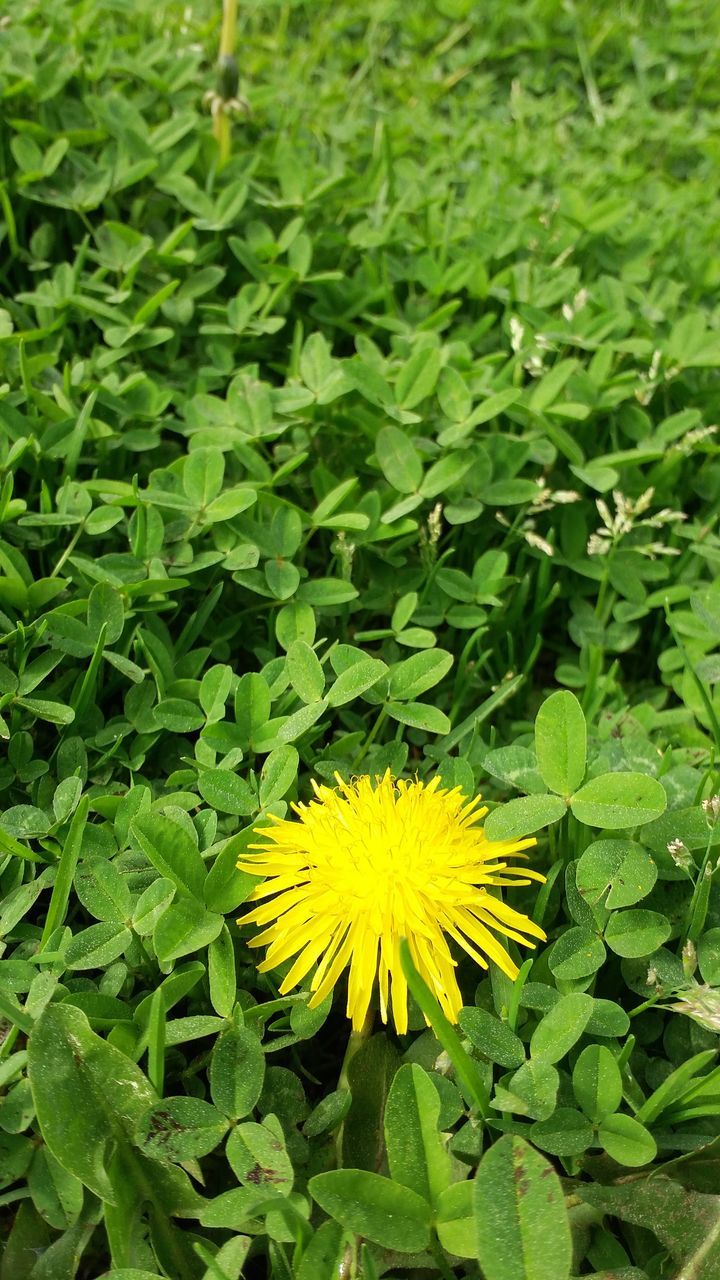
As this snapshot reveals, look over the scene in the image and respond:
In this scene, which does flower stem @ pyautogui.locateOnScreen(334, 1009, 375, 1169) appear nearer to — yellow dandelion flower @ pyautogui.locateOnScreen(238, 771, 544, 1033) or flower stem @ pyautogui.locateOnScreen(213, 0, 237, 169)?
yellow dandelion flower @ pyautogui.locateOnScreen(238, 771, 544, 1033)

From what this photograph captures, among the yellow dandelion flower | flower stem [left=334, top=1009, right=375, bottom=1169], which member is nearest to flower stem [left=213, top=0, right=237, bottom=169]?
the yellow dandelion flower

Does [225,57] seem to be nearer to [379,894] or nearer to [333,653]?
[333,653]

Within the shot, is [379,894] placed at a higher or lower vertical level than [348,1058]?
higher

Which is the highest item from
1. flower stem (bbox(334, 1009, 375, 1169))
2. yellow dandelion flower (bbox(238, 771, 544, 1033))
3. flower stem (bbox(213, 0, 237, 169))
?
flower stem (bbox(213, 0, 237, 169))

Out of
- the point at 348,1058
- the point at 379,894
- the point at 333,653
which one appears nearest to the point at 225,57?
the point at 333,653

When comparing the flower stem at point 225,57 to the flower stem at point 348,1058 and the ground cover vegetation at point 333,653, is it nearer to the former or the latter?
the ground cover vegetation at point 333,653

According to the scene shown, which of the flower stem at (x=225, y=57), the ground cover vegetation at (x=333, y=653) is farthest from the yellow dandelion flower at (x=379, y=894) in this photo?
the flower stem at (x=225, y=57)
